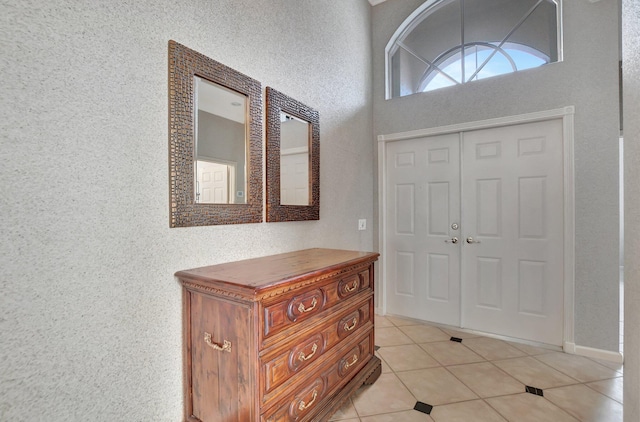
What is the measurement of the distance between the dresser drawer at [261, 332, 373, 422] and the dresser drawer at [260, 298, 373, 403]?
0.30 feet

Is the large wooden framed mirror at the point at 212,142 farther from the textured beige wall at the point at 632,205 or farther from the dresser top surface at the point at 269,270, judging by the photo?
the textured beige wall at the point at 632,205

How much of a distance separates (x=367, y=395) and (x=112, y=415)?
4.77 feet

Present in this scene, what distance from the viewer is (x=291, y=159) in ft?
6.95

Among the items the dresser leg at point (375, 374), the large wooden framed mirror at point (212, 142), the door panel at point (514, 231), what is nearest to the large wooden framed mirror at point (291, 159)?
the large wooden framed mirror at point (212, 142)

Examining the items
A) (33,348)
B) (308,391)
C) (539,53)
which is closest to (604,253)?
(539,53)

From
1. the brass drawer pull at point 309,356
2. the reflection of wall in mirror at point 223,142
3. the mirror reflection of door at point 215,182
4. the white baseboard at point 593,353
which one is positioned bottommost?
the white baseboard at point 593,353

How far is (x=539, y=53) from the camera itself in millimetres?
A: 2646

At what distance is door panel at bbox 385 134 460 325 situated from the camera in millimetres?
2994

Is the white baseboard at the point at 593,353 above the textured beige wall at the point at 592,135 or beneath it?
beneath

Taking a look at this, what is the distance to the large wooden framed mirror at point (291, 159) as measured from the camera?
1.91 metres

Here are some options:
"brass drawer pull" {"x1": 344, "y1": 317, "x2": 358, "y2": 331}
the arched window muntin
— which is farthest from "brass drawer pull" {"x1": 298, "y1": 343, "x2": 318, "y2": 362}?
the arched window muntin

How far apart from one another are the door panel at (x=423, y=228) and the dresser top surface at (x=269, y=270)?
1409mm

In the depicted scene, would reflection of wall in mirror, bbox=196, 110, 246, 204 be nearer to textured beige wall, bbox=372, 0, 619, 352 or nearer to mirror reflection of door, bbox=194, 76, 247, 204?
mirror reflection of door, bbox=194, 76, 247, 204

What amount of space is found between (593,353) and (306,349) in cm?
260
